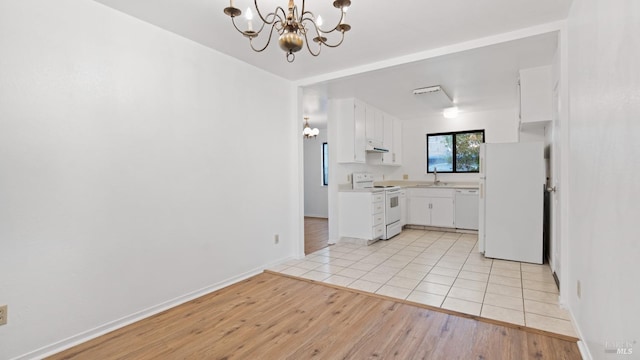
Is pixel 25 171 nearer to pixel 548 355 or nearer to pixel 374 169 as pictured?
pixel 548 355

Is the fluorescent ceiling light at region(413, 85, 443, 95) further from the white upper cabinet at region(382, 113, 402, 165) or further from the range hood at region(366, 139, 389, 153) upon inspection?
the white upper cabinet at region(382, 113, 402, 165)

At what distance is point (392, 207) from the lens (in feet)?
Result: 17.7

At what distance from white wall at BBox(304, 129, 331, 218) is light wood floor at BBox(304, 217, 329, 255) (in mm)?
323

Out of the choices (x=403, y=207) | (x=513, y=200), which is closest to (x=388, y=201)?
(x=403, y=207)

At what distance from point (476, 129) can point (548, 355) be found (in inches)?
196

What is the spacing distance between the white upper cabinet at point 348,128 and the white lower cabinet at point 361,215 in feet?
2.01

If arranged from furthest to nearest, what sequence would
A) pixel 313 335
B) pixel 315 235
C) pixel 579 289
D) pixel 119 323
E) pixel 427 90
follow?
pixel 315 235 < pixel 427 90 < pixel 119 323 < pixel 313 335 < pixel 579 289

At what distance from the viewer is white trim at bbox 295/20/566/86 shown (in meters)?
2.53

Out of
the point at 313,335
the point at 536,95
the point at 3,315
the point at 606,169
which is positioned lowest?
the point at 313,335

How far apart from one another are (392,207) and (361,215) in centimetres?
82

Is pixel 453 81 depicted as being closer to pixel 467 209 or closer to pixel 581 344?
pixel 467 209

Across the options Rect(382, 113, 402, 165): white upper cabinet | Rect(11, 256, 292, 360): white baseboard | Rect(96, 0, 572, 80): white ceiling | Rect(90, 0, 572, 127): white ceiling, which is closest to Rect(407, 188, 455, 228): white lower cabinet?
Rect(382, 113, 402, 165): white upper cabinet

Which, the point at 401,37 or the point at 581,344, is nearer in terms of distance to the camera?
the point at 581,344

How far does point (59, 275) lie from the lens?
2.00m
